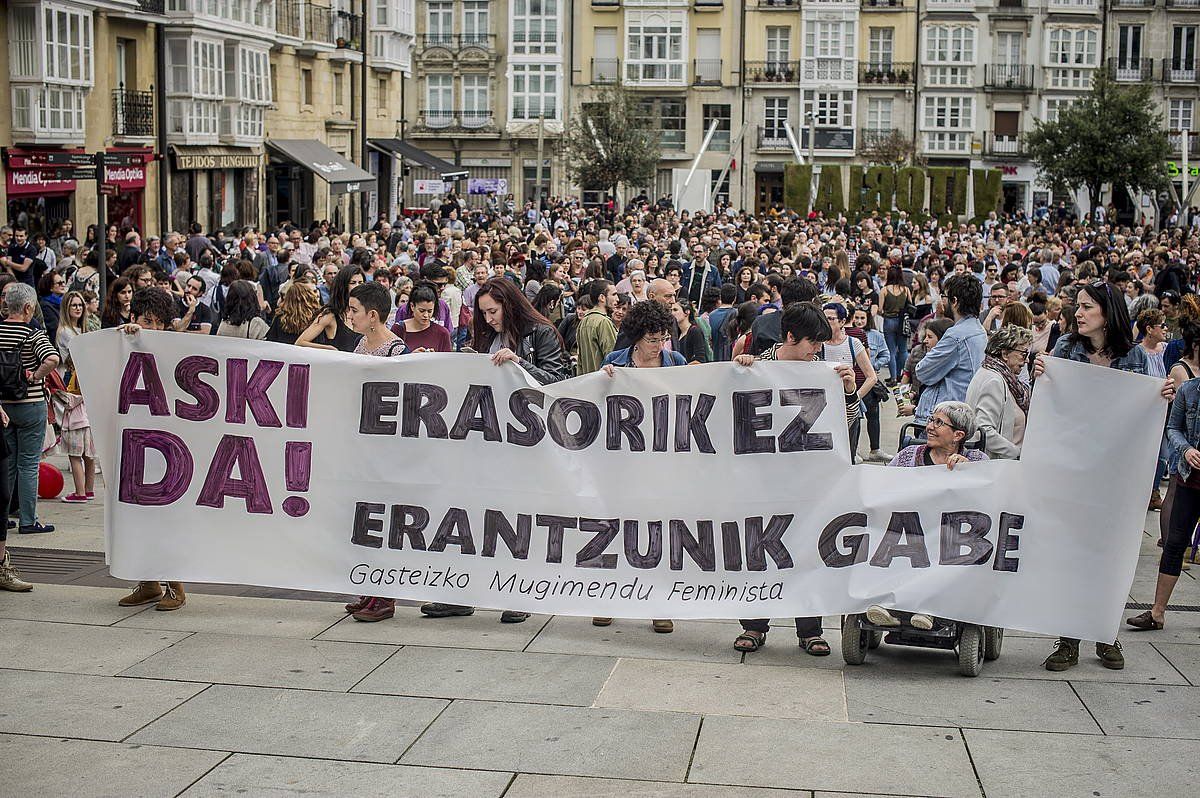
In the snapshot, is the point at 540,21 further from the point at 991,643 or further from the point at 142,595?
the point at 991,643

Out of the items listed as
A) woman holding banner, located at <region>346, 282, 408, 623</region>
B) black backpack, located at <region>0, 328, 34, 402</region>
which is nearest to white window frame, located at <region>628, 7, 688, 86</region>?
black backpack, located at <region>0, 328, 34, 402</region>

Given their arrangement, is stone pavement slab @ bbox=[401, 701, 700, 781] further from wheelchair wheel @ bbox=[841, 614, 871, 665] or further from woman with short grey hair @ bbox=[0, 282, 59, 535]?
woman with short grey hair @ bbox=[0, 282, 59, 535]

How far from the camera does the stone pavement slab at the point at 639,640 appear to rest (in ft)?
25.5

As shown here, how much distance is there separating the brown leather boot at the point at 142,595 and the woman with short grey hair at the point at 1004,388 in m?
4.56

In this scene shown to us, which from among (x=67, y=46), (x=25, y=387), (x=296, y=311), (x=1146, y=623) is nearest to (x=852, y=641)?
(x=1146, y=623)

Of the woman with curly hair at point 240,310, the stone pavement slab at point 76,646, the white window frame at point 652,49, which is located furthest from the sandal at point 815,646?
the white window frame at point 652,49

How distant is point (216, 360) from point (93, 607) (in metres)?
1.54

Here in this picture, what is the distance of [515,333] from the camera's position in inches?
335

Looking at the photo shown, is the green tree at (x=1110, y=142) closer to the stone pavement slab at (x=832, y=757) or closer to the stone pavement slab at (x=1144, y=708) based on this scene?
the stone pavement slab at (x=1144, y=708)

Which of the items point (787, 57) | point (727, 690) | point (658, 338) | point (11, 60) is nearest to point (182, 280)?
point (658, 338)

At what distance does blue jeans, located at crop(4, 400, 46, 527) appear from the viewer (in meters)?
10.1

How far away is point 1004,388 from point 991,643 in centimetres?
140

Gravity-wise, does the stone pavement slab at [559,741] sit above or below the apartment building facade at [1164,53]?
below

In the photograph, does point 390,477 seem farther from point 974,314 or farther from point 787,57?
point 787,57
